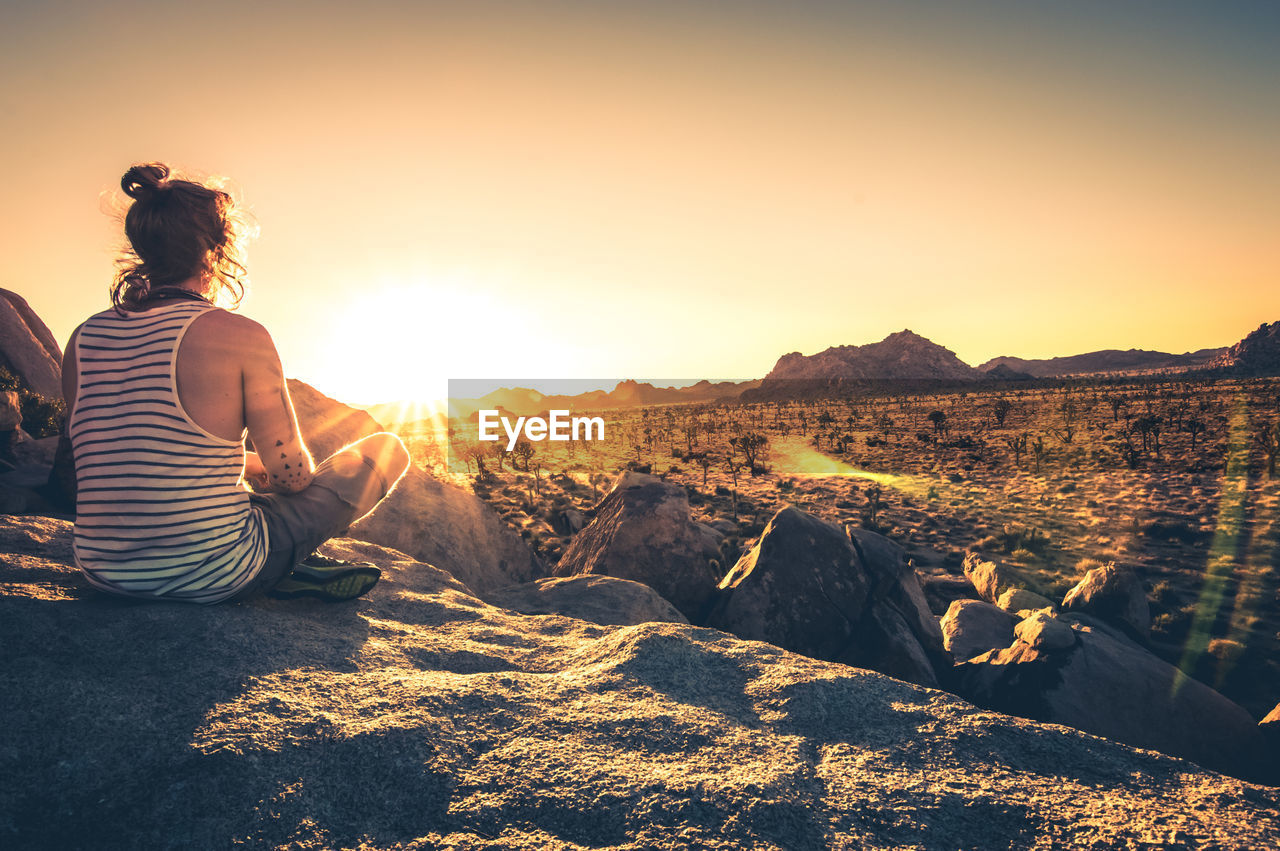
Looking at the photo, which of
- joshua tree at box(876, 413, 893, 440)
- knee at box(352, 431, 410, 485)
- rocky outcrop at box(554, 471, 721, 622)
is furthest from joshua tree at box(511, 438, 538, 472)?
knee at box(352, 431, 410, 485)

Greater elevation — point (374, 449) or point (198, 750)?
point (374, 449)

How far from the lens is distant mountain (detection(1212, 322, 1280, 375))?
323 feet

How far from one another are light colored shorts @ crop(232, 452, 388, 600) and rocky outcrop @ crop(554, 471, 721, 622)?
144 inches

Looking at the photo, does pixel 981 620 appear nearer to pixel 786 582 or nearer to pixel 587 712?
pixel 786 582

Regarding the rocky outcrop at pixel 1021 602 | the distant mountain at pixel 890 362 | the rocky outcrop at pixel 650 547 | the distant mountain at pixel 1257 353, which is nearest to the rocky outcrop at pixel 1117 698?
the rocky outcrop at pixel 1021 602

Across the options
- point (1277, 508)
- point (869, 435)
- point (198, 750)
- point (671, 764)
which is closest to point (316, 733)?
point (198, 750)

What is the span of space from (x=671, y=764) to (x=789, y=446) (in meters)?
36.8

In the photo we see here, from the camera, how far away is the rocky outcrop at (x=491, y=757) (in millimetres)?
1692

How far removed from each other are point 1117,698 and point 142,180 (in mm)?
6963

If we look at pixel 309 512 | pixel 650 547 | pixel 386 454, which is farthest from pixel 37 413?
pixel 309 512

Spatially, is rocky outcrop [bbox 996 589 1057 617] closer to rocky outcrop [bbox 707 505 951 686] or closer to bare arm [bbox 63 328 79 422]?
rocky outcrop [bbox 707 505 951 686]

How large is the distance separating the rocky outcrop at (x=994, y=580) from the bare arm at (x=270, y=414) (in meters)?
9.08

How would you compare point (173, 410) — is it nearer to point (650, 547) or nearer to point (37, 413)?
point (650, 547)

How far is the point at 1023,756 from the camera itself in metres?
2.19
